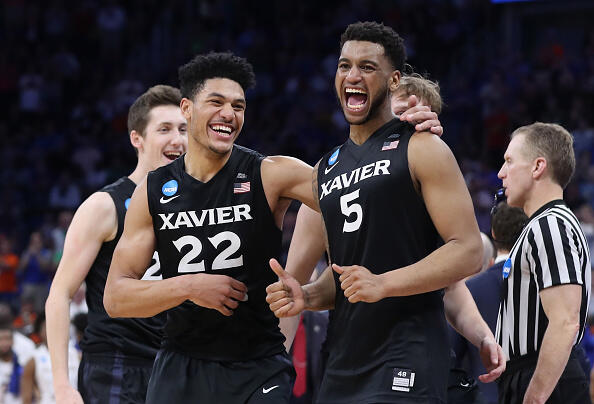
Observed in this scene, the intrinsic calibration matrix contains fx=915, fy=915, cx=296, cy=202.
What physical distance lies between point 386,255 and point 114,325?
211 cm

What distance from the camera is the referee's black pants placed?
14.0 feet

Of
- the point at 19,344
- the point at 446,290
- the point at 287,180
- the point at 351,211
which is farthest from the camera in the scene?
the point at 19,344

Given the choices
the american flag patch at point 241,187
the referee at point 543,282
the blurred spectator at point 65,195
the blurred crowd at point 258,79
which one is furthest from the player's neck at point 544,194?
the blurred spectator at point 65,195

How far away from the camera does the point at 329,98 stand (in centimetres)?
1700

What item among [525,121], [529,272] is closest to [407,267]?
[529,272]

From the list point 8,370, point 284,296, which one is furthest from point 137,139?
point 8,370

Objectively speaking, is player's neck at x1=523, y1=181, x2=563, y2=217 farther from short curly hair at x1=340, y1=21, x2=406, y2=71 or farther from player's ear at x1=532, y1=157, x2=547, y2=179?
short curly hair at x1=340, y1=21, x2=406, y2=71

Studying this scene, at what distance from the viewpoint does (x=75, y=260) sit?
17.1 feet

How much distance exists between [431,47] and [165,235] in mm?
13671

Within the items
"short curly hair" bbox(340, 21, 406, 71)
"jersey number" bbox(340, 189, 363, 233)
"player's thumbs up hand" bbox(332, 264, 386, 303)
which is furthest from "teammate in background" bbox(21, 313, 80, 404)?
"player's thumbs up hand" bbox(332, 264, 386, 303)

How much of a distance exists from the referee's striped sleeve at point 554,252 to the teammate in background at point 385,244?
0.64 metres

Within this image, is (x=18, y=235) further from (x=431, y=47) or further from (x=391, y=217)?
(x=391, y=217)

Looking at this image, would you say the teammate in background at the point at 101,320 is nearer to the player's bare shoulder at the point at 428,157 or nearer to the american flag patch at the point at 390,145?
the american flag patch at the point at 390,145

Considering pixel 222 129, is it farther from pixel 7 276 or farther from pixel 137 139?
pixel 7 276
